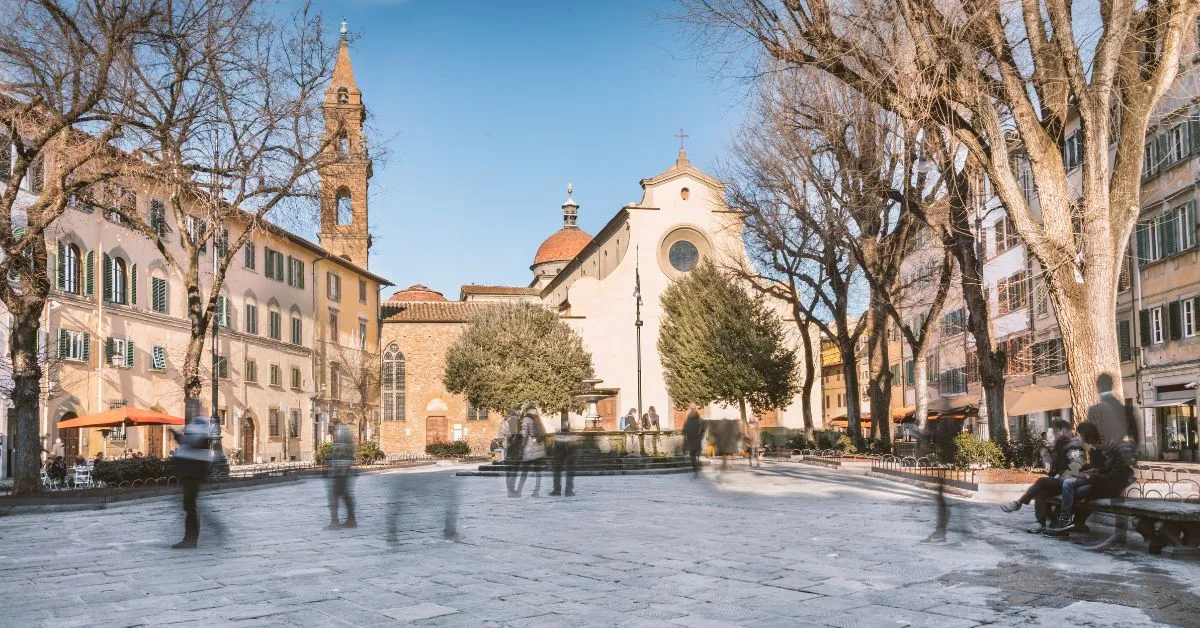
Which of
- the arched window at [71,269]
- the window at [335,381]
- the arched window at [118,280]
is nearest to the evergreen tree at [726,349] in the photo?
the window at [335,381]

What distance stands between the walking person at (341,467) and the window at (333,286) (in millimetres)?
38495

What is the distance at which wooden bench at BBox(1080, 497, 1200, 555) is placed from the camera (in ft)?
27.0

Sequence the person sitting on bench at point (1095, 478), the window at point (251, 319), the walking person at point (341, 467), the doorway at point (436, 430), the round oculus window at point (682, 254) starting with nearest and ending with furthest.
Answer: the person sitting on bench at point (1095, 478) < the walking person at point (341, 467) < the window at point (251, 319) < the round oculus window at point (682, 254) < the doorway at point (436, 430)

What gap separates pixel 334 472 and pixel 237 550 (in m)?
1.75

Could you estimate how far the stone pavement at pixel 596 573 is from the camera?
618 cm

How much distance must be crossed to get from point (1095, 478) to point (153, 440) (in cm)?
3180

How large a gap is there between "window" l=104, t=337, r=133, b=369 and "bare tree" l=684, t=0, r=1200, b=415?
25.3m

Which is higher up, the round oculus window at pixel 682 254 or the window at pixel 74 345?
the round oculus window at pixel 682 254

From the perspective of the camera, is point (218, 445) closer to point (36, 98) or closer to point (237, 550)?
point (36, 98)

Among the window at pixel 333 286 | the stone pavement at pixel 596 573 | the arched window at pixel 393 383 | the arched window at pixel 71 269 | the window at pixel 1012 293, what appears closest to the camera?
the stone pavement at pixel 596 573

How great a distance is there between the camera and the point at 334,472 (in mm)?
11312

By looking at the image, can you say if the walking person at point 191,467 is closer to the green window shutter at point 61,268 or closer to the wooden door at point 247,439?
the green window shutter at point 61,268

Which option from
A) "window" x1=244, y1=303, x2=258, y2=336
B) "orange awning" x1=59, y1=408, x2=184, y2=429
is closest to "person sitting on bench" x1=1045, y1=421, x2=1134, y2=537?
"orange awning" x1=59, y1=408, x2=184, y2=429

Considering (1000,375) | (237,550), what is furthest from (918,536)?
(1000,375)
